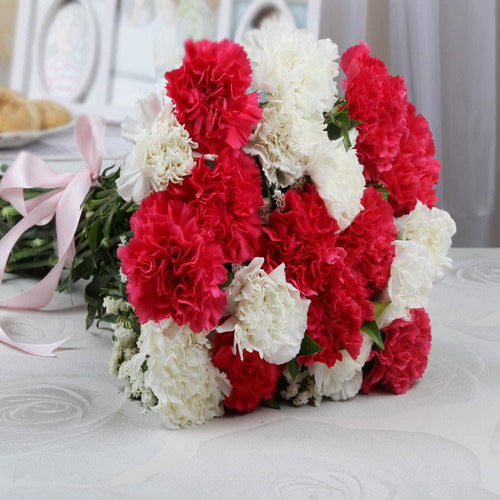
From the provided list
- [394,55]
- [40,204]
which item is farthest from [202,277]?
[394,55]

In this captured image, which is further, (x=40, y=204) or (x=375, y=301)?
(x=40, y=204)

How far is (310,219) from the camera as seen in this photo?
70cm

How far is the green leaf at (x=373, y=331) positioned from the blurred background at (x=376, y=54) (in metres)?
1.04

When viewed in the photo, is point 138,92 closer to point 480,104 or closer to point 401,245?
point 480,104

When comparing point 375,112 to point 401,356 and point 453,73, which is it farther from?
point 453,73

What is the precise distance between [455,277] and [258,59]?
2.21 ft

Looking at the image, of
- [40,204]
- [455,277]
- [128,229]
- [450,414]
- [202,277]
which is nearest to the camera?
[202,277]

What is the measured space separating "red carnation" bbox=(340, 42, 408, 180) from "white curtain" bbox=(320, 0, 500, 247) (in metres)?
1.04

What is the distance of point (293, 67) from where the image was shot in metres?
0.74

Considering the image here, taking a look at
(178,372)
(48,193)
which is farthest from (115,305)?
(48,193)

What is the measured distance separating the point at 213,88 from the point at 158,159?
8cm

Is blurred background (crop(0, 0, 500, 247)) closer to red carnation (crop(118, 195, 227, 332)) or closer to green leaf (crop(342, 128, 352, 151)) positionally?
green leaf (crop(342, 128, 352, 151))

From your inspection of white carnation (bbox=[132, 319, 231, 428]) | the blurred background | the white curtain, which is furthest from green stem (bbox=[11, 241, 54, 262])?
the white curtain

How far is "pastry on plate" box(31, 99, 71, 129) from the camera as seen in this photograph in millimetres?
1924
